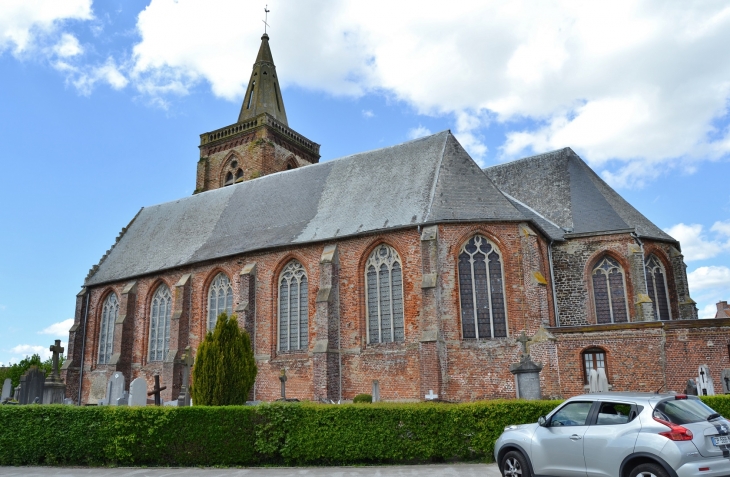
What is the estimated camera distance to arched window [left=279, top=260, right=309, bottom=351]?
23141 mm

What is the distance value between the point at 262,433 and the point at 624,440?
700 cm

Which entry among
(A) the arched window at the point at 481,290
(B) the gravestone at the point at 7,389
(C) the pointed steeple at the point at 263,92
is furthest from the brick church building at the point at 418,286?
(C) the pointed steeple at the point at 263,92

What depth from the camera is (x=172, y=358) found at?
25.4 metres

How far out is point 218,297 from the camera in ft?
85.7

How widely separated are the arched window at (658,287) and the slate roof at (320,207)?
629 centimetres

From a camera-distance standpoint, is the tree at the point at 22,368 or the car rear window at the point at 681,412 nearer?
the car rear window at the point at 681,412

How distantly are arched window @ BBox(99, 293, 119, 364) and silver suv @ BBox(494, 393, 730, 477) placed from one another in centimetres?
2587

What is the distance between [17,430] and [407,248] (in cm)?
1312

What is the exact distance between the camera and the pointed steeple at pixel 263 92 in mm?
38844

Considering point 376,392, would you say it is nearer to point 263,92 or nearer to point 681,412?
point 681,412

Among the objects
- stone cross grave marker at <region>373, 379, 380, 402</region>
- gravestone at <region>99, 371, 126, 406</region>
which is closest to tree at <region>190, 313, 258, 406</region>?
gravestone at <region>99, 371, 126, 406</region>

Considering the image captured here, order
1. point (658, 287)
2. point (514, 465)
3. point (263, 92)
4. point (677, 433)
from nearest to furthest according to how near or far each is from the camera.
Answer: point (677, 433), point (514, 465), point (658, 287), point (263, 92)

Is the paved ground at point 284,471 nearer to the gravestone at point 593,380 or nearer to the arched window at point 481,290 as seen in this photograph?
the gravestone at point 593,380

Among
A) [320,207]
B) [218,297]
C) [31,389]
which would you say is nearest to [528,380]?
[320,207]
